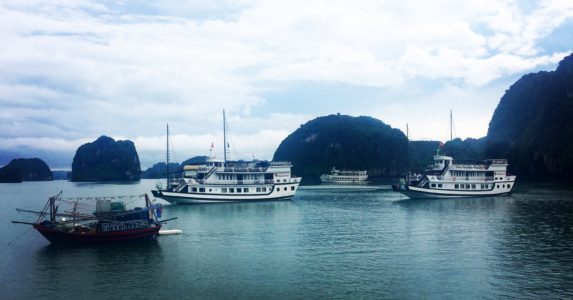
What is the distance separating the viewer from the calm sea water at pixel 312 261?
83.7ft

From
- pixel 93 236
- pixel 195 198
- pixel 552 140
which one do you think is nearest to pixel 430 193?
pixel 195 198

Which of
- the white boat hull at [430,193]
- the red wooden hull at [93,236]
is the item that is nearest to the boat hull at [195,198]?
the white boat hull at [430,193]

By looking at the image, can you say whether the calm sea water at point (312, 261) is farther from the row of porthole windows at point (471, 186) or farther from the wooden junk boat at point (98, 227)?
the row of porthole windows at point (471, 186)

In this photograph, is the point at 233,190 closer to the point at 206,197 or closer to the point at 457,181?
the point at 206,197

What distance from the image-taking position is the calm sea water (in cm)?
2550

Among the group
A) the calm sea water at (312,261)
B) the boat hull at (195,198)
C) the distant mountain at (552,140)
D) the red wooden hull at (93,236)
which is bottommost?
the calm sea water at (312,261)

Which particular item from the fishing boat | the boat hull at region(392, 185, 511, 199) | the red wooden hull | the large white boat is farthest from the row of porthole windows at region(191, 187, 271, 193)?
the red wooden hull

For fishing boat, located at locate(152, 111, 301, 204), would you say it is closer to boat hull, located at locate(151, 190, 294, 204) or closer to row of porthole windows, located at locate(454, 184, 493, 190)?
boat hull, located at locate(151, 190, 294, 204)

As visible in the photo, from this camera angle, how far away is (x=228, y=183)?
246 ft

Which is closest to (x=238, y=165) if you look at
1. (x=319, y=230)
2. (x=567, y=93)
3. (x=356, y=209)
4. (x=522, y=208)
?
(x=356, y=209)

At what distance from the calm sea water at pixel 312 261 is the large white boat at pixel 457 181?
24.9 meters

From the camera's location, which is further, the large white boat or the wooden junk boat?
the large white boat

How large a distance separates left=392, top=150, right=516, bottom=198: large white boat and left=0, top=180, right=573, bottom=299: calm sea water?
81.7ft

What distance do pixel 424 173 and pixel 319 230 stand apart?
42.8 m
